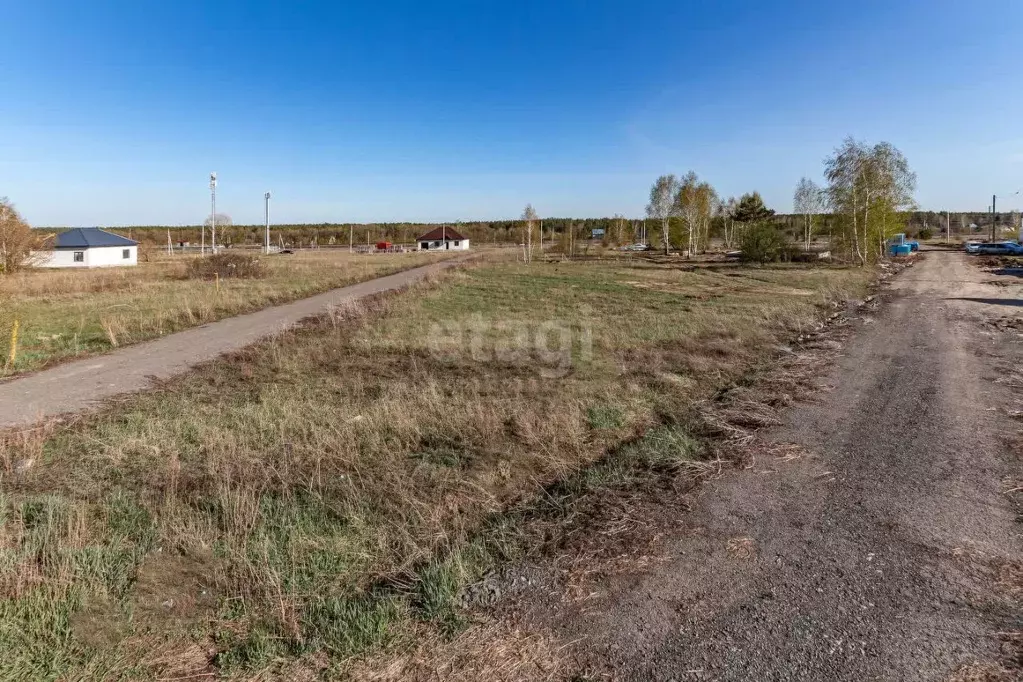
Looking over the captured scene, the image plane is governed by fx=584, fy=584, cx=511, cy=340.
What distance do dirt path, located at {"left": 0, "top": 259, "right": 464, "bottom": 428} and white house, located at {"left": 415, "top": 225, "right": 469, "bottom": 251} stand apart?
70.4 metres

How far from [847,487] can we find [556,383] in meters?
4.63

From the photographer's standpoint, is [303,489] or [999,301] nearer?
[303,489]

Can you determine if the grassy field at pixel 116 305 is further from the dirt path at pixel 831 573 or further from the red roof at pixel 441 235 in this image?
the red roof at pixel 441 235

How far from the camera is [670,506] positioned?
460 centimetres

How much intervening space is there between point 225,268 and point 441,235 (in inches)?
2224

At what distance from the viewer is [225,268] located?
1232 inches

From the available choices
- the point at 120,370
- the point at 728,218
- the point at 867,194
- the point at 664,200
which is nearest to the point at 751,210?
the point at 728,218

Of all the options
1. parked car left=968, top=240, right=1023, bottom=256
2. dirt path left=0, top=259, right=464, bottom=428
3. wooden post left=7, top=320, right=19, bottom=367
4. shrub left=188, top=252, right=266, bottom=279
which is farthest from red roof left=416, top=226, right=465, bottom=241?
wooden post left=7, top=320, right=19, bottom=367

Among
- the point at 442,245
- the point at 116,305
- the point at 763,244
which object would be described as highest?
the point at 442,245

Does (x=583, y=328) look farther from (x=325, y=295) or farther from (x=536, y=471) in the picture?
(x=325, y=295)

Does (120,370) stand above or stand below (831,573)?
above

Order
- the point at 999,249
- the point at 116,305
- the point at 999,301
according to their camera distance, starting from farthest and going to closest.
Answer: the point at 999,249 < the point at 999,301 < the point at 116,305

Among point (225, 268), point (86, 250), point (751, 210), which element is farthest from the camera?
point (751, 210)

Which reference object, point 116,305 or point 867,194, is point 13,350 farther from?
point 867,194
